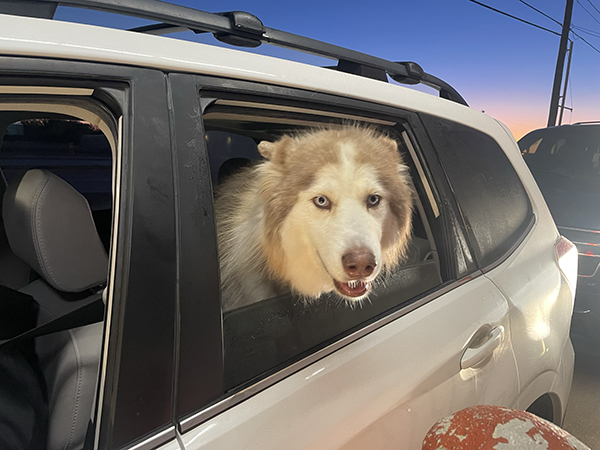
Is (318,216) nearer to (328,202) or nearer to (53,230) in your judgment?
(328,202)

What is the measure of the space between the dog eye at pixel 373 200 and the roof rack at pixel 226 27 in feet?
1.40

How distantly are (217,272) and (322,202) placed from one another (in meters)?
0.64

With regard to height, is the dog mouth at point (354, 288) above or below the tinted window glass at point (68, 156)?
below

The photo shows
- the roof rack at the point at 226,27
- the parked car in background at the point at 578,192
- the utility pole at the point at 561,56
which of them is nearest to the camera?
the roof rack at the point at 226,27

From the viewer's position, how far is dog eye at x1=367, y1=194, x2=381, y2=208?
1465 millimetres

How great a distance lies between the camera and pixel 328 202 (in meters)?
1.42

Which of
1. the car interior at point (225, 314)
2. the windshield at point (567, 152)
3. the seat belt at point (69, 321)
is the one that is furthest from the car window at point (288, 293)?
the windshield at point (567, 152)

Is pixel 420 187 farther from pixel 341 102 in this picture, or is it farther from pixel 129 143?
pixel 129 143

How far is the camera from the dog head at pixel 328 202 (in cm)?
132

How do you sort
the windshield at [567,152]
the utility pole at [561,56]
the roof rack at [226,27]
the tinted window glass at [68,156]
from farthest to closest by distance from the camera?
the utility pole at [561,56] → the windshield at [567,152] → the tinted window glass at [68,156] → the roof rack at [226,27]

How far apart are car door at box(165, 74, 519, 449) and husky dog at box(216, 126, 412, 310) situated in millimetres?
100

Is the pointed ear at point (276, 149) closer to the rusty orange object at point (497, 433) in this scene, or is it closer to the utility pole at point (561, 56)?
the rusty orange object at point (497, 433)

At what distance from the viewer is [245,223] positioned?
1.51m

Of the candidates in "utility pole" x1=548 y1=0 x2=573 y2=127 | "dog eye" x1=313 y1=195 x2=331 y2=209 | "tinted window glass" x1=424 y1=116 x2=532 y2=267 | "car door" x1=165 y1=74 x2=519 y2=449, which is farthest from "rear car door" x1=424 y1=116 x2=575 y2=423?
"utility pole" x1=548 y1=0 x2=573 y2=127
